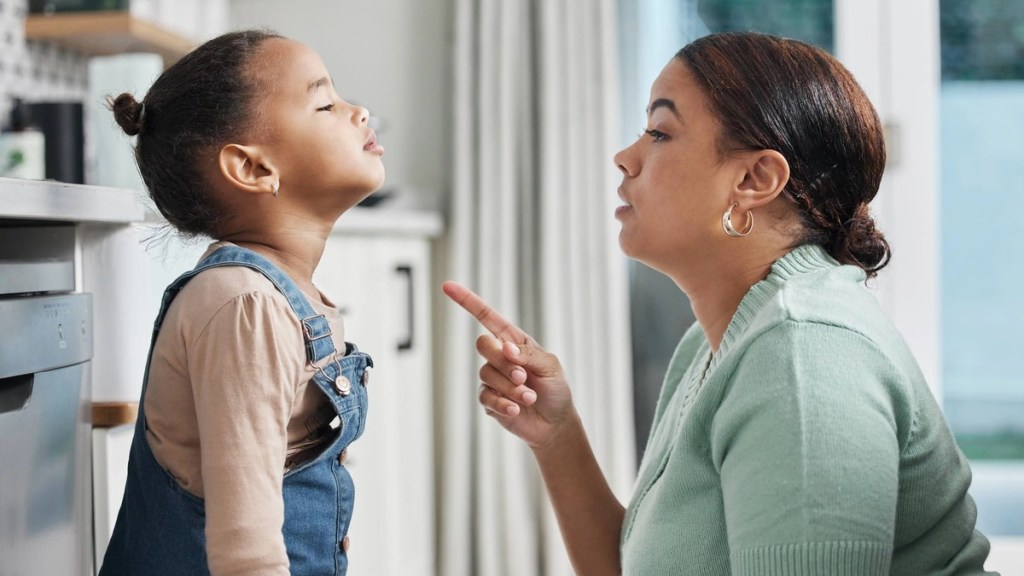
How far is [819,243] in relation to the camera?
3.50 feet

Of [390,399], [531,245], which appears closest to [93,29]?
[390,399]

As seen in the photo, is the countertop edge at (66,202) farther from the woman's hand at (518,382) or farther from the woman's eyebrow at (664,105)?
the woman's eyebrow at (664,105)

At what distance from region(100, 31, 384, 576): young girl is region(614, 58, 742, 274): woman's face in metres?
0.29

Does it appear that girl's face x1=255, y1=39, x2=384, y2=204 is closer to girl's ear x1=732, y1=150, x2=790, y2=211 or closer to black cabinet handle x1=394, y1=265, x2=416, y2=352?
girl's ear x1=732, y1=150, x2=790, y2=211

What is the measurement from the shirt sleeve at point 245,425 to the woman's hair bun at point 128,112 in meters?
0.24

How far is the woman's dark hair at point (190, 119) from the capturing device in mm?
983

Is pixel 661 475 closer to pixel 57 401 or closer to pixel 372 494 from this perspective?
pixel 57 401

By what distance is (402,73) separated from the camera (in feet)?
9.38

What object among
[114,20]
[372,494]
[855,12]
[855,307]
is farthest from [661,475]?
[855,12]

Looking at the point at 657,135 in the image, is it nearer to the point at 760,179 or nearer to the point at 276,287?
the point at 760,179

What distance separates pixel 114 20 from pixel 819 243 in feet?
5.65

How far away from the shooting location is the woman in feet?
2.63

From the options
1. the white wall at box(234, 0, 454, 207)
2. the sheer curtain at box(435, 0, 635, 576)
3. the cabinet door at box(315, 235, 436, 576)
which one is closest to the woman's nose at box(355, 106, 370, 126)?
the cabinet door at box(315, 235, 436, 576)

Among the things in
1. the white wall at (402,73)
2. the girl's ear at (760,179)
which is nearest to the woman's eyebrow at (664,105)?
the girl's ear at (760,179)
